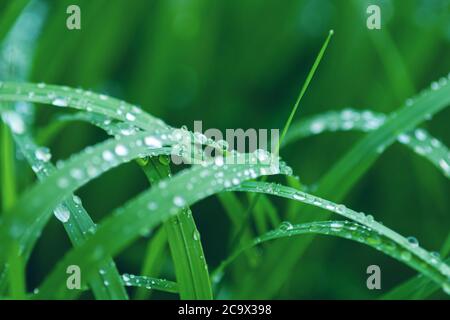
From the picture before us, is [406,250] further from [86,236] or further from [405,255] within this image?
[86,236]

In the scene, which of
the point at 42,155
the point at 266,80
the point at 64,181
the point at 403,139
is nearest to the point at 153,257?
the point at 42,155

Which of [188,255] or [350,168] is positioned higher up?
[350,168]

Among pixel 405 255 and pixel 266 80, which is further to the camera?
pixel 266 80

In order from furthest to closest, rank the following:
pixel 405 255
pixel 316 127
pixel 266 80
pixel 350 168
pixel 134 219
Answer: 1. pixel 266 80
2. pixel 316 127
3. pixel 350 168
4. pixel 405 255
5. pixel 134 219

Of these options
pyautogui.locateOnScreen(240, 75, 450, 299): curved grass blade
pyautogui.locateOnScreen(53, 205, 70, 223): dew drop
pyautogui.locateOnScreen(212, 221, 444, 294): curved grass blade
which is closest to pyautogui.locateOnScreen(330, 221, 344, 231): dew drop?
pyautogui.locateOnScreen(212, 221, 444, 294): curved grass blade
